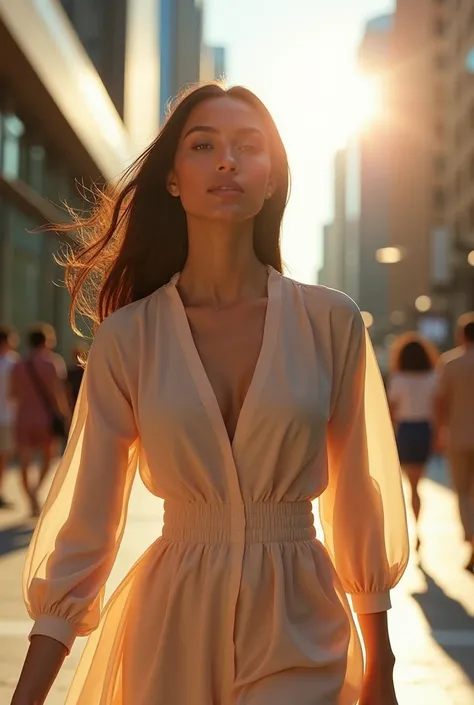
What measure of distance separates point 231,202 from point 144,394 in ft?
1.46

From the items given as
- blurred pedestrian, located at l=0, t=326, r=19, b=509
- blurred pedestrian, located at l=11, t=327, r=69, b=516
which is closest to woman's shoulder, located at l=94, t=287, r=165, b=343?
blurred pedestrian, located at l=11, t=327, r=69, b=516

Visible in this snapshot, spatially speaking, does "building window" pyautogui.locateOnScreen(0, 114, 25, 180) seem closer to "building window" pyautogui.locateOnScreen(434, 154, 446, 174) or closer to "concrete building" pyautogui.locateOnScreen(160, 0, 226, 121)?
"concrete building" pyautogui.locateOnScreen(160, 0, 226, 121)

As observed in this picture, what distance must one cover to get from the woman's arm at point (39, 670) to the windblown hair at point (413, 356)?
9.61 meters

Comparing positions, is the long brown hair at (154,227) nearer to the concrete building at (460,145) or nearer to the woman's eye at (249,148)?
the woman's eye at (249,148)

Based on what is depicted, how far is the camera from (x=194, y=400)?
8.21 ft

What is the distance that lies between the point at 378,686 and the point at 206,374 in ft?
2.20

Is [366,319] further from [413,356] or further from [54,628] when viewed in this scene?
[54,628]

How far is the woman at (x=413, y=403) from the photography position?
11617 mm

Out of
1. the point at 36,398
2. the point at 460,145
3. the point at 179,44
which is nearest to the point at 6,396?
the point at 36,398

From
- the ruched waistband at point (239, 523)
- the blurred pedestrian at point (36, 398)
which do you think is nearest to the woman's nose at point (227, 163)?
the ruched waistband at point (239, 523)

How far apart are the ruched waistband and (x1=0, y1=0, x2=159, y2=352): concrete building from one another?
15.6m

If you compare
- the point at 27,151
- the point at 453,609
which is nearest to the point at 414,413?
the point at 453,609

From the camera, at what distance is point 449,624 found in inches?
302

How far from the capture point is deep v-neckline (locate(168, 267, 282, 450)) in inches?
97.6
